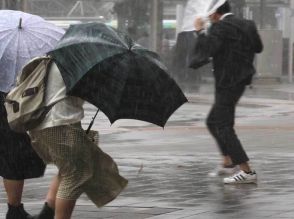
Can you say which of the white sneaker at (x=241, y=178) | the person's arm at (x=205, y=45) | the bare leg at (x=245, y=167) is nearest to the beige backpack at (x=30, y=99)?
the person's arm at (x=205, y=45)

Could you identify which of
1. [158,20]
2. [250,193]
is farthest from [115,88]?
[158,20]

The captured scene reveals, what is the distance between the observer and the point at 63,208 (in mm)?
5844

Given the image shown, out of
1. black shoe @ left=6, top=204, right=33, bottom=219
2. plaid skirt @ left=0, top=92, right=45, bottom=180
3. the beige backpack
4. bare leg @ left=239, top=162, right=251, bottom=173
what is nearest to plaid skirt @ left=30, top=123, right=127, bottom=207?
the beige backpack

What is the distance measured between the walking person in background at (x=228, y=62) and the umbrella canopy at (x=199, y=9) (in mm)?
13

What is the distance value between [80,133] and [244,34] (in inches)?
130

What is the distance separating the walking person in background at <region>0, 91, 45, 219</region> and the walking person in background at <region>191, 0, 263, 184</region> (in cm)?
252

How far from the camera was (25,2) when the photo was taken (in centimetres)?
3278

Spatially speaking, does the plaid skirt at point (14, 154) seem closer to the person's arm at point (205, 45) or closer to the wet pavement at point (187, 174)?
the wet pavement at point (187, 174)

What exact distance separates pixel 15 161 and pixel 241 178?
106 inches

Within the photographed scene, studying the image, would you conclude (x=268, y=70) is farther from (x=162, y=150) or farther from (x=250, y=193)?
(x=250, y=193)

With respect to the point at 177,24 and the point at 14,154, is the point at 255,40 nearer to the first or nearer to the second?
the point at 14,154

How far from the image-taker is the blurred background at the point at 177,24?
3244cm

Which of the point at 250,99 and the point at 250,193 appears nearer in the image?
the point at 250,193

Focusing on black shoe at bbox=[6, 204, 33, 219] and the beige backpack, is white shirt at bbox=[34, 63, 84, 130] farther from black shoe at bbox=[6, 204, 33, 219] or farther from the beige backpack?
black shoe at bbox=[6, 204, 33, 219]
